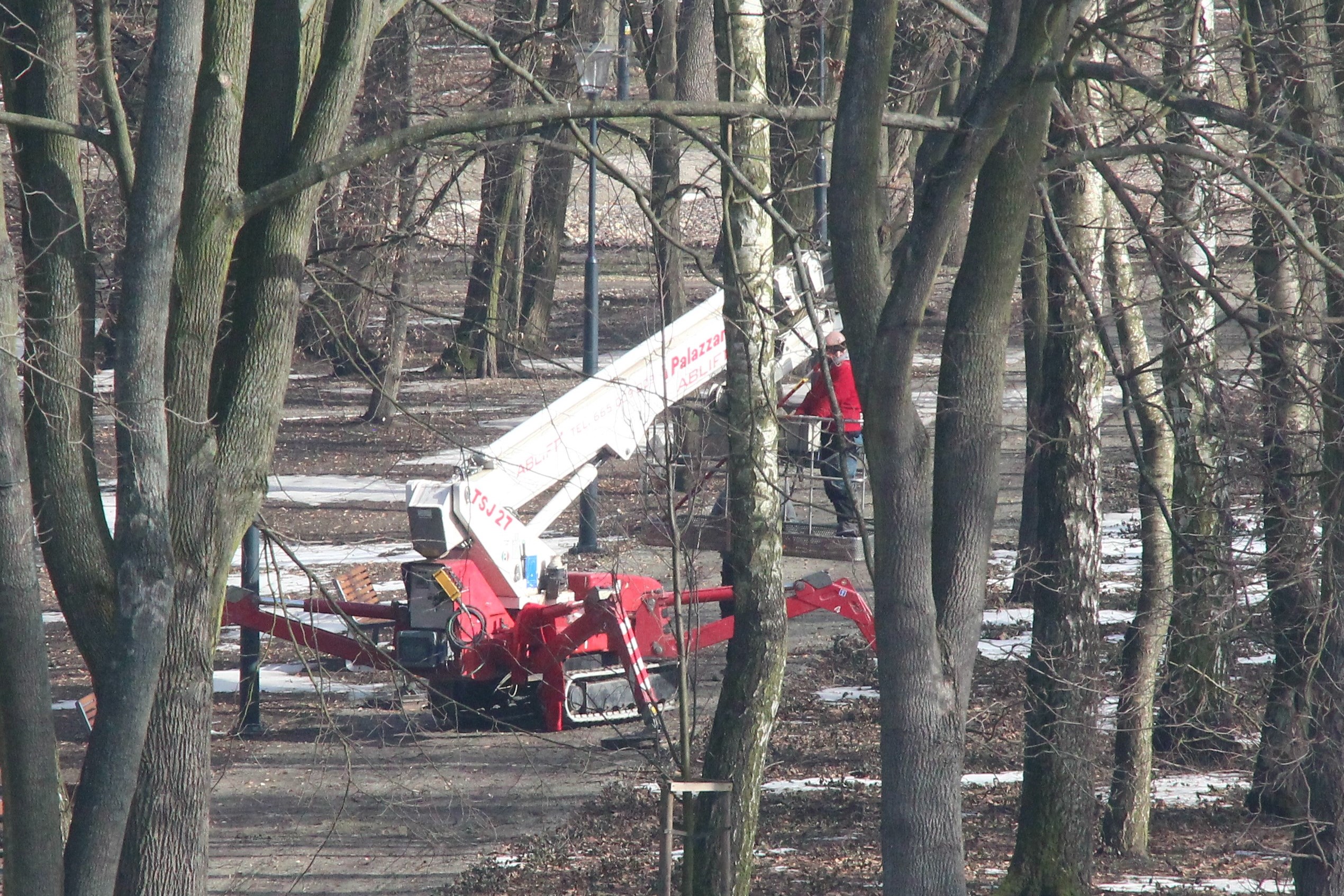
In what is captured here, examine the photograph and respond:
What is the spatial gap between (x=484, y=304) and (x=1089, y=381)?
16.8 m

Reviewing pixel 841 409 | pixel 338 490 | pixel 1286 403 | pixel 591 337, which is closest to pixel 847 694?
pixel 841 409

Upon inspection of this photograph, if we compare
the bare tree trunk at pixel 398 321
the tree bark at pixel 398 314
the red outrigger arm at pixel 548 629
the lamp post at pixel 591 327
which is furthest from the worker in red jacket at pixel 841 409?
the bare tree trunk at pixel 398 321

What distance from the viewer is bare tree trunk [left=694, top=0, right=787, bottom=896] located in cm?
856

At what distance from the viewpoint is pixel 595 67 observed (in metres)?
13.9

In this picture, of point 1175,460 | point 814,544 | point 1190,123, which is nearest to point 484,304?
point 814,544

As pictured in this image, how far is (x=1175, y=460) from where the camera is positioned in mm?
9219

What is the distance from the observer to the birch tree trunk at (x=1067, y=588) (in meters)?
8.73

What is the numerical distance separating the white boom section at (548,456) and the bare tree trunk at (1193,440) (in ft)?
10.5

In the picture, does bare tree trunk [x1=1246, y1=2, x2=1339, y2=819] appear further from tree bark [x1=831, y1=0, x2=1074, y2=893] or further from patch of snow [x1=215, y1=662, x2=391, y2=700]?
patch of snow [x1=215, y1=662, x2=391, y2=700]

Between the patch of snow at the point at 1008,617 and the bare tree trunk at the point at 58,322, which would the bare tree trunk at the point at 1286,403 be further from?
the patch of snow at the point at 1008,617

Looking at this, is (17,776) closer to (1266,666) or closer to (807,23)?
(807,23)

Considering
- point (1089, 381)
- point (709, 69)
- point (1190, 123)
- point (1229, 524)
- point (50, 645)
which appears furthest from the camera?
point (50, 645)

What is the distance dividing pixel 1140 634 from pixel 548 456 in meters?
5.15

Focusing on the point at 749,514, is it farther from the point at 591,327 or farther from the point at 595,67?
the point at 591,327
